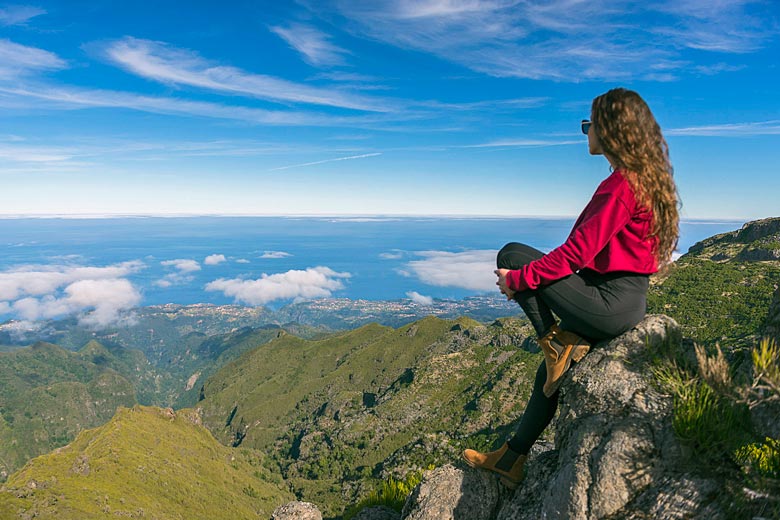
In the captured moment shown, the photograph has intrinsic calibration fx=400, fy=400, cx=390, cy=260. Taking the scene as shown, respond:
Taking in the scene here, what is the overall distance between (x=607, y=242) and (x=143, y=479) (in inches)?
5884

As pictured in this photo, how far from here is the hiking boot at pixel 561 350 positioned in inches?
215

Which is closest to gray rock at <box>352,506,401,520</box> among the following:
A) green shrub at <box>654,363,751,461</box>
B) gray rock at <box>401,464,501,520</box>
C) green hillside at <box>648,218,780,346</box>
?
gray rock at <box>401,464,501,520</box>

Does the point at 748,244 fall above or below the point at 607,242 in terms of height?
above

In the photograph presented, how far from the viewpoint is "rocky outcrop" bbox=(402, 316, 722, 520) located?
13.0 feet

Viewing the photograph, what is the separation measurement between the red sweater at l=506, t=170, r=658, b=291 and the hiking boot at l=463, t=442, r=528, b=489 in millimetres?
3071

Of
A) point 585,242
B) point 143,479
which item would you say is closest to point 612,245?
point 585,242

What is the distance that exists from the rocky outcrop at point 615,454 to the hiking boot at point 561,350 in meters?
0.12

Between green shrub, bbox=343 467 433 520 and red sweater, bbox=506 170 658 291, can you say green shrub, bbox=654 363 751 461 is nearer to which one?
red sweater, bbox=506 170 658 291

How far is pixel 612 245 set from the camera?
4.88 meters

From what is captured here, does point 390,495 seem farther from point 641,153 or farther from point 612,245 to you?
point 641,153

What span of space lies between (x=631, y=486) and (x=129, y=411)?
198m

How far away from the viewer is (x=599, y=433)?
15.9 ft

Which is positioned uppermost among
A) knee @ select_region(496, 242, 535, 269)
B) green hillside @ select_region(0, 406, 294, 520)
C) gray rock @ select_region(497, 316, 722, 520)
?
knee @ select_region(496, 242, 535, 269)

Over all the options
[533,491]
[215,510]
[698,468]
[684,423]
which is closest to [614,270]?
[684,423]
